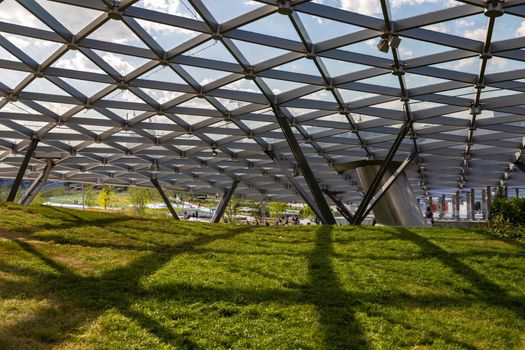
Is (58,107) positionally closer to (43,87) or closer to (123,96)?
(43,87)

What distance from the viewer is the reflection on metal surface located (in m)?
35.6

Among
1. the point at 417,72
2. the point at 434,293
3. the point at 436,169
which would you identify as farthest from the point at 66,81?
the point at 436,169

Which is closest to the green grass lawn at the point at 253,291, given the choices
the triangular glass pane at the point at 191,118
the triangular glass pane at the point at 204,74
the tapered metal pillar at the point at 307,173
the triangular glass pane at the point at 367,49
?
the triangular glass pane at the point at 367,49

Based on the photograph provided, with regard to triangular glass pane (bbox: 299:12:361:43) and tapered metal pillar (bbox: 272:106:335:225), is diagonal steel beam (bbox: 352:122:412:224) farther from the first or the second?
triangular glass pane (bbox: 299:12:361:43)

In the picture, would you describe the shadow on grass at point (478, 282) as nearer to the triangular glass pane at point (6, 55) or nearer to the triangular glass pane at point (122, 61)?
the triangular glass pane at point (122, 61)

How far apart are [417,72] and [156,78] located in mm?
12009

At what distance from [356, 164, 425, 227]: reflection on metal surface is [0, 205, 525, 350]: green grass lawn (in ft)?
56.0

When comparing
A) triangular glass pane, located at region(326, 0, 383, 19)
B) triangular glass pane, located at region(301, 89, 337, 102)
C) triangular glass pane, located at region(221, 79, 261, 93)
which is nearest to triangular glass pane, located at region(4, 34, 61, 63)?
triangular glass pane, located at region(221, 79, 261, 93)

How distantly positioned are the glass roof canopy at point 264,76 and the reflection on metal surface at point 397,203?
5.93 feet

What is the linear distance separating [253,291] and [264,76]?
39.4 ft

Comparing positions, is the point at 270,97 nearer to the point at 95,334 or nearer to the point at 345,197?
the point at 95,334

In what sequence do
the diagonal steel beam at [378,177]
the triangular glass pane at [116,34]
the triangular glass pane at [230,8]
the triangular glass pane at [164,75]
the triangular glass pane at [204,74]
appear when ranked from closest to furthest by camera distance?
the triangular glass pane at [230,8] → the triangular glass pane at [116,34] → the triangular glass pane at [164,75] → the triangular glass pane at [204,74] → the diagonal steel beam at [378,177]

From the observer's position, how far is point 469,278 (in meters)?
12.8

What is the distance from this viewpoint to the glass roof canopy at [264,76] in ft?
51.1
